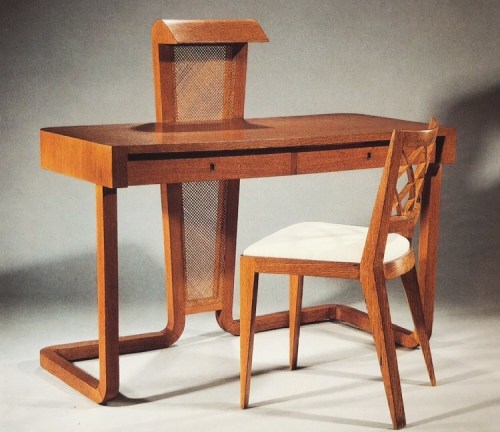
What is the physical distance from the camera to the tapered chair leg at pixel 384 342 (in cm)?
322

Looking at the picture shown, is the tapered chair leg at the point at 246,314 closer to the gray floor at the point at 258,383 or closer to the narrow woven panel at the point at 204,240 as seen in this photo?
the gray floor at the point at 258,383

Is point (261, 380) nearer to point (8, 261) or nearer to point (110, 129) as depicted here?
point (110, 129)

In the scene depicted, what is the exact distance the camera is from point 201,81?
156 inches

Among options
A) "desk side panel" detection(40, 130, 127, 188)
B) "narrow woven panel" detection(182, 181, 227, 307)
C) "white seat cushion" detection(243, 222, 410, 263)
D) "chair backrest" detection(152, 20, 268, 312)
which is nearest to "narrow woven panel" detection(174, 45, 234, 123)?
"chair backrest" detection(152, 20, 268, 312)

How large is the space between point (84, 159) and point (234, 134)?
500 millimetres

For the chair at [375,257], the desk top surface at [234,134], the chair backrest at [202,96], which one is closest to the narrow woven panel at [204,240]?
the chair backrest at [202,96]

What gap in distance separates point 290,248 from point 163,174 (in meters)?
0.44

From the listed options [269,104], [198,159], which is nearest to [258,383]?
[198,159]

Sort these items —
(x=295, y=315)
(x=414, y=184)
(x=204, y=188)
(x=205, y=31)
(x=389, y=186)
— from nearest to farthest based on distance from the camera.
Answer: (x=389, y=186), (x=414, y=184), (x=295, y=315), (x=205, y=31), (x=204, y=188)

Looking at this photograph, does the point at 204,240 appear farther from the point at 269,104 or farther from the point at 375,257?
the point at 269,104

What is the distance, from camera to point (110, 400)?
3.48 m

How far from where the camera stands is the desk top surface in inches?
132

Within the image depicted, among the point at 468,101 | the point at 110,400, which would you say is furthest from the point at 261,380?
the point at 468,101

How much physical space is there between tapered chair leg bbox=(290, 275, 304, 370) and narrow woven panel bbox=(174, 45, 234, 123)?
0.67 meters
